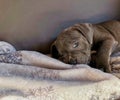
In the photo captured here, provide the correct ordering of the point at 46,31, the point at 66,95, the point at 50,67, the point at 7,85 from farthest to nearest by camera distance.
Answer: the point at 46,31, the point at 50,67, the point at 7,85, the point at 66,95

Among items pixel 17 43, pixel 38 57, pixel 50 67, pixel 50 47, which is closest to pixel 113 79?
pixel 50 67

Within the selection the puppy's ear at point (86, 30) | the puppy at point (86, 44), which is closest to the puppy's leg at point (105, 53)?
the puppy at point (86, 44)

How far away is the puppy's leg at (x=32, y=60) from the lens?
1480 millimetres

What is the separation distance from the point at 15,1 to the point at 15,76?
0.65 m

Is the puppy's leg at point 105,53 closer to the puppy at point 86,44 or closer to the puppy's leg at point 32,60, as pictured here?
the puppy at point 86,44

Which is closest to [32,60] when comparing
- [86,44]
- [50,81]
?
[50,81]

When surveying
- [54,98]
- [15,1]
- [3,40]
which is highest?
[15,1]

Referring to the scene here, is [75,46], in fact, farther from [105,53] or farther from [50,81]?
[50,81]

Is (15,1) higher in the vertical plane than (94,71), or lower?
higher

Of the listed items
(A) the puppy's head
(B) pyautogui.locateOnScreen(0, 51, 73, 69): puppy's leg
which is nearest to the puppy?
(A) the puppy's head

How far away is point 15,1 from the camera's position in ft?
5.72

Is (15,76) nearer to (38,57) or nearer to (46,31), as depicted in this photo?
(38,57)

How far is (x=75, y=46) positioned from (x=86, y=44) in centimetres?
9

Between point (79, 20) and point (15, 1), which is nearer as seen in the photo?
point (15, 1)
